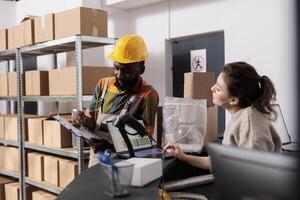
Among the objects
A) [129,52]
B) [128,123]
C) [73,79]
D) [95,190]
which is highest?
[129,52]

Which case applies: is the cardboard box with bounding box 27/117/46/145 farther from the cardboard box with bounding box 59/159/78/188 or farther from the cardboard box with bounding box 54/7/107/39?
the cardboard box with bounding box 54/7/107/39

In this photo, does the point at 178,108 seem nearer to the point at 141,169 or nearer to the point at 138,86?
the point at 138,86

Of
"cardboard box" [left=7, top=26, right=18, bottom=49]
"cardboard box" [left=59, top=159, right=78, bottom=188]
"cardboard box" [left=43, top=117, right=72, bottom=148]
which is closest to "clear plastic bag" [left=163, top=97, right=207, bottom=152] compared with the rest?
"cardboard box" [left=59, top=159, right=78, bottom=188]

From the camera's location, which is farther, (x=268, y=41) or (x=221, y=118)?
(x=221, y=118)

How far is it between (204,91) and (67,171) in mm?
1298

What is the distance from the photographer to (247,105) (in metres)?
1.46

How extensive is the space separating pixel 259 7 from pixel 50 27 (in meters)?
1.70

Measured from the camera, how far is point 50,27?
9.70ft

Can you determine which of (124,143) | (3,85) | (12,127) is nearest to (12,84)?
(3,85)

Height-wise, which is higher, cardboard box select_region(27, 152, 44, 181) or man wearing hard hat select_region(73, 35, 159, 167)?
man wearing hard hat select_region(73, 35, 159, 167)

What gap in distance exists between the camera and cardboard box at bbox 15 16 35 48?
3.16 metres

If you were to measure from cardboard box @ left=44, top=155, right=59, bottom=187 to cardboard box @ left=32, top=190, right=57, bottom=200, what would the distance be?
12 cm

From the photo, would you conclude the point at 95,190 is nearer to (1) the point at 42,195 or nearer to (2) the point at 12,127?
(1) the point at 42,195

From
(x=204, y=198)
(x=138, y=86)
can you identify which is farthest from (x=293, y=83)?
(x=138, y=86)
